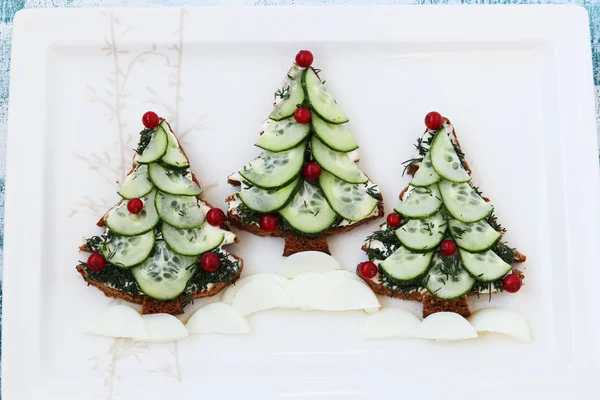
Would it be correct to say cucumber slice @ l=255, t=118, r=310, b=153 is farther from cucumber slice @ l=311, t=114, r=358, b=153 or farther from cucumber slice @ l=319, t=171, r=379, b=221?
cucumber slice @ l=319, t=171, r=379, b=221

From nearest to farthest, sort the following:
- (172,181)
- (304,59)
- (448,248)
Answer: (448,248)
(172,181)
(304,59)

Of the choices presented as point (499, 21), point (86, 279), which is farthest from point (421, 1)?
point (86, 279)

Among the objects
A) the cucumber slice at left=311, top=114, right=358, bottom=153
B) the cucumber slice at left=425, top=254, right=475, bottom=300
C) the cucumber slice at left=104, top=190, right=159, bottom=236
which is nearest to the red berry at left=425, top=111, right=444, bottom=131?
the cucumber slice at left=311, top=114, right=358, bottom=153

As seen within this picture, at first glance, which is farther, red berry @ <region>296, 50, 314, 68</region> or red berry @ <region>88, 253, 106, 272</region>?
red berry @ <region>296, 50, 314, 68</region>

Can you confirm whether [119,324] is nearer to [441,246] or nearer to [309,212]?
[309,212]

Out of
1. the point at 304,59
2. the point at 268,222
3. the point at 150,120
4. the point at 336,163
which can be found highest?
the point at 304,59

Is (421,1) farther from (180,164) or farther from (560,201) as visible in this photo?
(180,164)

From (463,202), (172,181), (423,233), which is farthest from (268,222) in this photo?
(463,202)
